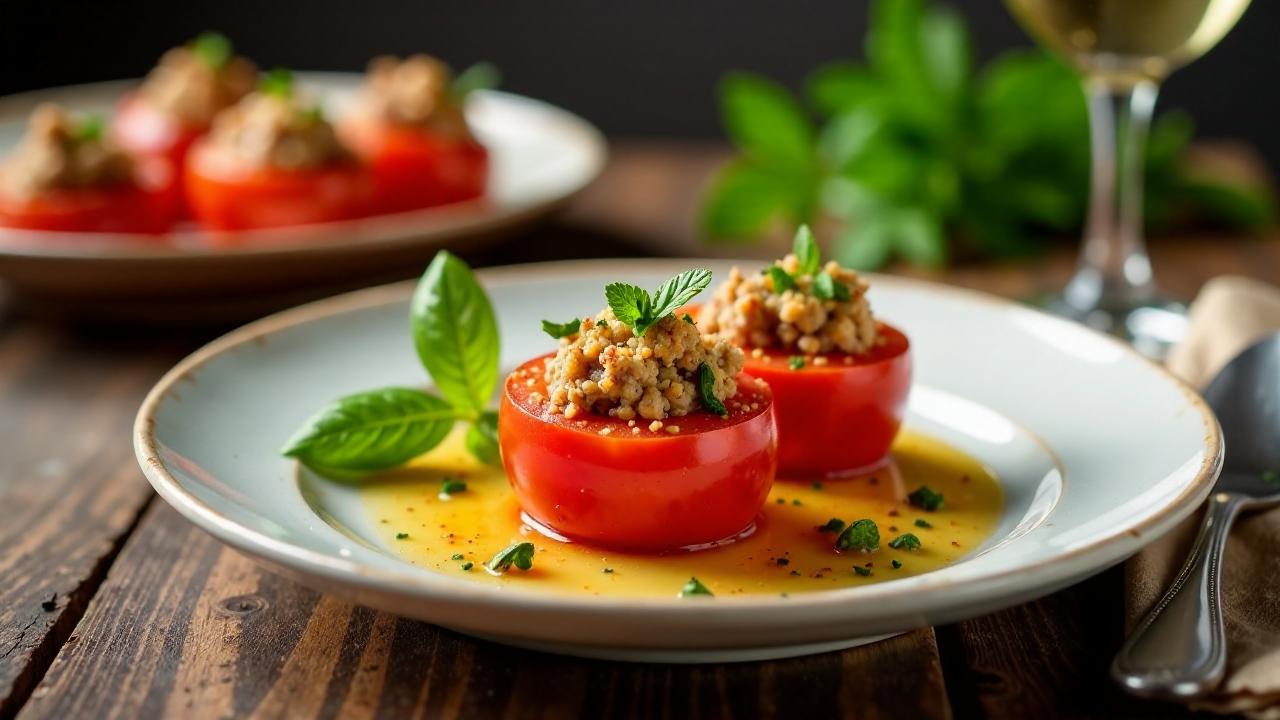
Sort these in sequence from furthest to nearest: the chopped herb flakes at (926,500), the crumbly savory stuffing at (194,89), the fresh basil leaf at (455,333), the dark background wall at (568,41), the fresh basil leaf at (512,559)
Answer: the dark background wall at (568,41) < the crumbly savory stuffing at (194,89) < the fresh basil leaf at (455,333) < the chopped herb flakes at (926,500) < the fresh basil leaf at (512,559)

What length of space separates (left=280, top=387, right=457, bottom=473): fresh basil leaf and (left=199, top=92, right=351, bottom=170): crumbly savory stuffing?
1864 millimetres

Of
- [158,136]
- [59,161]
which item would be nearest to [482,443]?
[59,161]

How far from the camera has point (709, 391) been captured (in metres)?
2.21

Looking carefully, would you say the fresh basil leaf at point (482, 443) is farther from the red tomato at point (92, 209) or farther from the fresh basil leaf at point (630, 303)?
the red tomato at point (92, 209)

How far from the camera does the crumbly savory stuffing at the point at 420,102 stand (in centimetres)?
465

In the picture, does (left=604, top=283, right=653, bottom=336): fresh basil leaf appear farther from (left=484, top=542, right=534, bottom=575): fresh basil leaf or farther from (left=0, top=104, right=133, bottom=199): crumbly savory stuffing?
(left=0, top=104, right=133, bottom=199): crumbly savory stuffing

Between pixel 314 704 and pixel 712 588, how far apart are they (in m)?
0.59

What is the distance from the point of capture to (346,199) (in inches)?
167

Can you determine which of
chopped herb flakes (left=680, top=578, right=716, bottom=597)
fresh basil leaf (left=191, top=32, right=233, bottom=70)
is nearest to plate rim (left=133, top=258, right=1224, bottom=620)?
chopped herb flakes (left=680, top=578, right=716, bottom=597)

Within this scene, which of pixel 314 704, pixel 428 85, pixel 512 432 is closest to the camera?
pixel 314 704

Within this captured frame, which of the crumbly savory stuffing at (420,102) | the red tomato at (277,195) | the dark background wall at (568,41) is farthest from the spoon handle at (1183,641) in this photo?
the dark background wall at (568,41)

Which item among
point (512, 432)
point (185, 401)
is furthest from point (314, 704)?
point (185, 401)

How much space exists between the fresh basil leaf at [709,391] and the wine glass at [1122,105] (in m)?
1.65

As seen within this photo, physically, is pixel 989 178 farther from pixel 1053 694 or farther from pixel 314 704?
pixel 314 704
